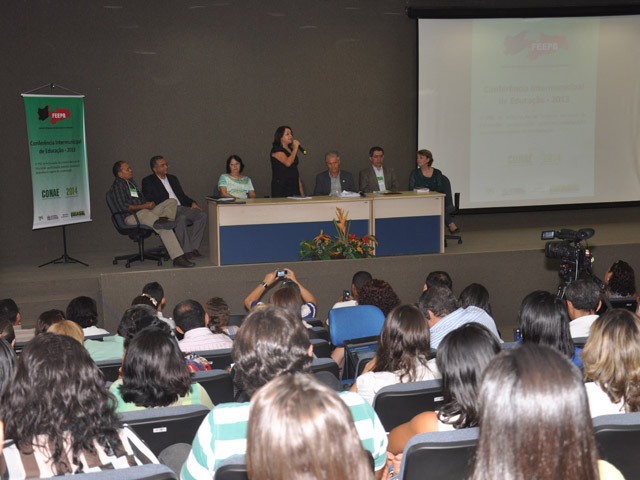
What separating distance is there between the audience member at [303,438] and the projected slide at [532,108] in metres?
7.89

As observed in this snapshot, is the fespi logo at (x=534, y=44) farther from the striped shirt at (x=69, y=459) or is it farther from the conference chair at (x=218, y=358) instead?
the striped shirt at (x=69, y=459)

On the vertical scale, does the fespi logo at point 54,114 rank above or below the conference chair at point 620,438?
above

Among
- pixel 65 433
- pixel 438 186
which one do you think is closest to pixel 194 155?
pixel 438 186

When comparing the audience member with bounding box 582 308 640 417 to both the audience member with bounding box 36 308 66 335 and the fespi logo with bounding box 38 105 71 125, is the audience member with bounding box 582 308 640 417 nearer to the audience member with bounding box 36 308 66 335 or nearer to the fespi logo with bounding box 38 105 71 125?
the audience member with bounding box 36 308 66 335

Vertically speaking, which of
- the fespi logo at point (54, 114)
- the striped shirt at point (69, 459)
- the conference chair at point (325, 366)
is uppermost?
the fespi logo at point (54, 114)

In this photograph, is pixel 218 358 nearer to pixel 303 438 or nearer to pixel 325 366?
pixel 325 366

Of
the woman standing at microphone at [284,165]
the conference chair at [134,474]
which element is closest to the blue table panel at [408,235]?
the woman standing at microphone at [284,165]

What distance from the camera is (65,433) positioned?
1.81m

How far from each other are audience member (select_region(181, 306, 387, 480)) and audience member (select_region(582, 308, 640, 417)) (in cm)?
82

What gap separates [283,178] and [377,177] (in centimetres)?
108

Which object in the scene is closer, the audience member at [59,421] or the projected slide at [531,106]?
the audience member at [59,421]

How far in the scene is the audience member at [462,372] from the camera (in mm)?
1965

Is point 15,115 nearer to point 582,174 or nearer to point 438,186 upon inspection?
point 438,186

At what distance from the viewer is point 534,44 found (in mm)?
8617
